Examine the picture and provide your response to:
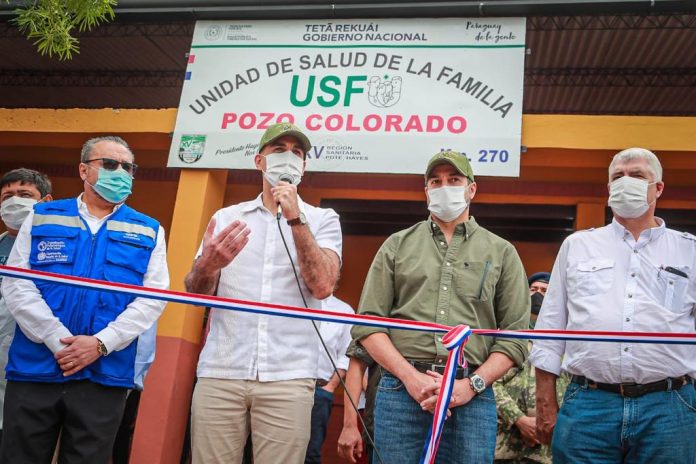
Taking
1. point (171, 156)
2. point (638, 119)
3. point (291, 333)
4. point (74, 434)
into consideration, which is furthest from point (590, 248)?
point (171, 156)

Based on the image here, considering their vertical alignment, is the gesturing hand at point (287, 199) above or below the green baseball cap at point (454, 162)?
below

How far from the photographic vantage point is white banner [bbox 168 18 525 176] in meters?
5.66

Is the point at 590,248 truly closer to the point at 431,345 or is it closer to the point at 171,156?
the point at 431,345

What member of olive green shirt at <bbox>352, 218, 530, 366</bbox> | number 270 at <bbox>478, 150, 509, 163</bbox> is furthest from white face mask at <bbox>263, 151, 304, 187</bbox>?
number 270 at <bbox>478, 150, 509, 163</bbox>

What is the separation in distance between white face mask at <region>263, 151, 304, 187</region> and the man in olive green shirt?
0.54 meters

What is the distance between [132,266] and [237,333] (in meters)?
0.69

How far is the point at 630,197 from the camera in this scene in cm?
296

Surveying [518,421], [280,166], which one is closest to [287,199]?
[280,166]

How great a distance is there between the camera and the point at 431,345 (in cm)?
271

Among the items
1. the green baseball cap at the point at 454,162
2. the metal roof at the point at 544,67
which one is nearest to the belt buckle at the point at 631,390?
the green baseball cap at the point at 454,162

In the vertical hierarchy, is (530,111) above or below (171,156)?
above

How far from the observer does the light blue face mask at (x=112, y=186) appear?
3.28 metres

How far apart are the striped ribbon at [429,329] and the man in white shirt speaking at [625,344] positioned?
0.95ft

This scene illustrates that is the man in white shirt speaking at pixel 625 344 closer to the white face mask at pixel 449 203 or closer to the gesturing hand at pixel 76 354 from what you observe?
the white face mask at pixel 449 203
